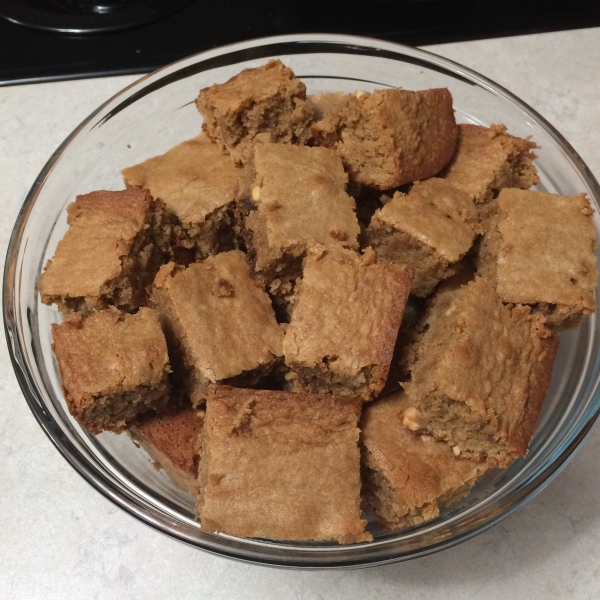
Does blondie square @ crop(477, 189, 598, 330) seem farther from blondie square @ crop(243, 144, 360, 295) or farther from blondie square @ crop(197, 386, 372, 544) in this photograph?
blondie square @ crop(197, 386, 372, 544)

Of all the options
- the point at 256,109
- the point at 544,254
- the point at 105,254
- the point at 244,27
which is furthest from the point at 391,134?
the point at 244,27

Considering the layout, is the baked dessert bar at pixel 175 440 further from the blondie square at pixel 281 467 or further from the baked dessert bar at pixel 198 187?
the baked dessert bar at pixel 198 187

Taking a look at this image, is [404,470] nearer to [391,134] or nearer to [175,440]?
[175,440]

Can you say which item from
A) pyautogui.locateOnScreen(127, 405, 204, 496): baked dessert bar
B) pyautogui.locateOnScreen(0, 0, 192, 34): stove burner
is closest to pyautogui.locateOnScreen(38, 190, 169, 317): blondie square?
pyautogui.locateOnScreen(127, 405, 204, 496): baked dessert bar

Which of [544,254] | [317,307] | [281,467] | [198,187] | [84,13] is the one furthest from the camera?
[84,13]

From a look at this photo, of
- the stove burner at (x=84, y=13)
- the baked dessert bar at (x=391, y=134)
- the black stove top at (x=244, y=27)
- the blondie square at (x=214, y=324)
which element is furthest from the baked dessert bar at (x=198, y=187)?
the stove burner at (x=84, y=13)

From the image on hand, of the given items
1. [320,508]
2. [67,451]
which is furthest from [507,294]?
[67,451]

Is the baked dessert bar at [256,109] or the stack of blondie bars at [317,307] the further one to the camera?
the baked dessert bar at [256,109]
